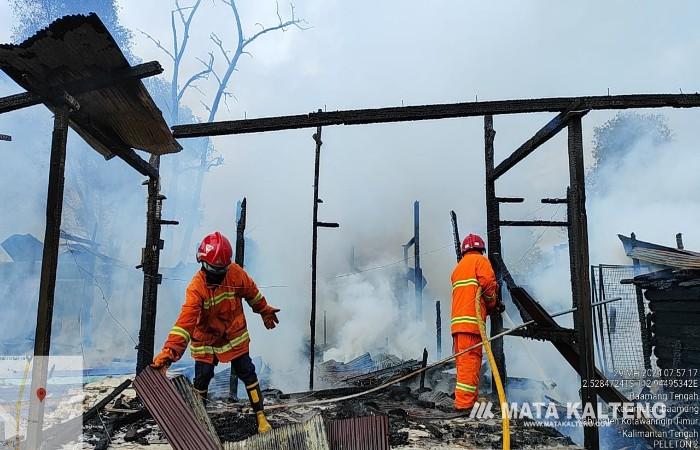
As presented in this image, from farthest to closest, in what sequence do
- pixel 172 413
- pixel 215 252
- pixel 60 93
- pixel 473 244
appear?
pixel 473 244 → pixel 215 252 → pixel 60 93 → pixel 172 413

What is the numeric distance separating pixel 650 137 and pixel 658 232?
1461 cm

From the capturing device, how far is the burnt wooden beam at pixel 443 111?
212 inches

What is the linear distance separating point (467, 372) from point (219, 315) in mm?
2922

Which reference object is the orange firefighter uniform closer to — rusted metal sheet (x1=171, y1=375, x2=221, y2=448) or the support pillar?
rusted metal sheet (x1=171, y1=375, x2=221, y2=448)

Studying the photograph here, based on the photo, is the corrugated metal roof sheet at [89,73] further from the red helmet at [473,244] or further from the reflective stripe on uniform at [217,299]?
the red helmet at [473,244]

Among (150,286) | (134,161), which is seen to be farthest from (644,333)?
(134,161)

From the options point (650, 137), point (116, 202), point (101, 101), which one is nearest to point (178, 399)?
point (101, 101)

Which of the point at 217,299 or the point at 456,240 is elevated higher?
the point at 456,240

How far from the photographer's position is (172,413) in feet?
11.3

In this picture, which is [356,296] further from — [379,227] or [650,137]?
[650,137]

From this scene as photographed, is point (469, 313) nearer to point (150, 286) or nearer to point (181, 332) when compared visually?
point (181, 332)

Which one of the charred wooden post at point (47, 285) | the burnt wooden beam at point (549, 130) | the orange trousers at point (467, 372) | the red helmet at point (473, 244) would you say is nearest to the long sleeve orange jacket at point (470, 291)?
the orange trousers at point (467, 372)

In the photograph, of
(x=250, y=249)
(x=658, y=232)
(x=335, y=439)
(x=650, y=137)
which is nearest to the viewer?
(x=335, y=439)

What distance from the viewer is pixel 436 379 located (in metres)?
10.0
